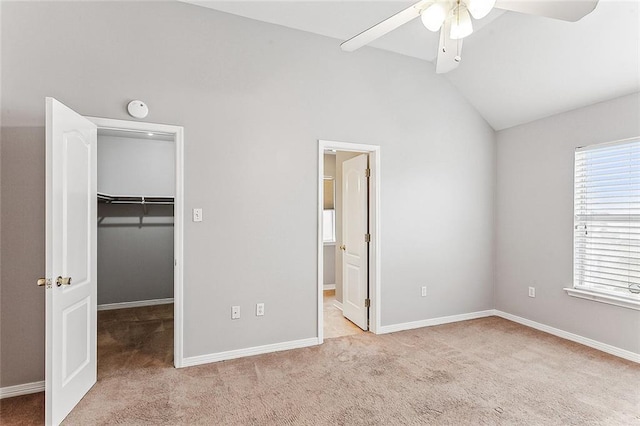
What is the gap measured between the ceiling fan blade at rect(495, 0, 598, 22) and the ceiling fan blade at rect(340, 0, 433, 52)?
424mm

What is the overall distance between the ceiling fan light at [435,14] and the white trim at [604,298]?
10.6 feet

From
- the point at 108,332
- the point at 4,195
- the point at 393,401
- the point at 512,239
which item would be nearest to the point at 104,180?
the point at 108,332

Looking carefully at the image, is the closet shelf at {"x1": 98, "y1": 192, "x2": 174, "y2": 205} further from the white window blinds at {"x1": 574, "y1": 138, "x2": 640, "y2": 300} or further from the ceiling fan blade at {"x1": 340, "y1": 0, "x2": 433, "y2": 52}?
the white window blinds at {"x1": 574, "y1": 138, "x2": 640, "y2": 300}

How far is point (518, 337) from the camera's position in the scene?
3842 mm

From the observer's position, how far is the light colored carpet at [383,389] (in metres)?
2.34

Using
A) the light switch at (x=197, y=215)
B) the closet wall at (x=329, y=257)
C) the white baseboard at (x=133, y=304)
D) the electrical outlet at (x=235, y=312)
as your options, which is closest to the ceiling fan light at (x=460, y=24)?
the light switch at (x=197, y=215)

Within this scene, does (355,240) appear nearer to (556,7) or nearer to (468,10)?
(468,10)

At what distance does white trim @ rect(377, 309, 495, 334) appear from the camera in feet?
13.1

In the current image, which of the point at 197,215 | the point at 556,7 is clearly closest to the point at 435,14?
the point at 556,7

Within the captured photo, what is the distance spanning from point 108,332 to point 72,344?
181 centimetres

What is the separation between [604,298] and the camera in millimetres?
3430

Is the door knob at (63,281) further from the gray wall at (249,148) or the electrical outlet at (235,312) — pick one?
the electrical outlet at (235,312)

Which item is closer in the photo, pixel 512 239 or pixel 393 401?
pixel 393 401

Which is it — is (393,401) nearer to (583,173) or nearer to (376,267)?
(376,267)
